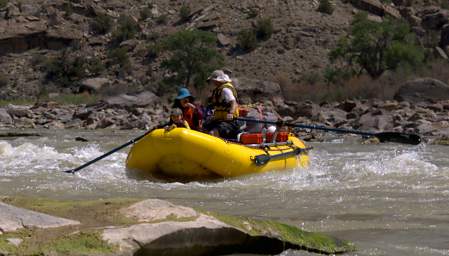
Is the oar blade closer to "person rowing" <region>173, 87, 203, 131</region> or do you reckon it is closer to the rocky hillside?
"person rowing" <region>173, 87, 203, 131</region>

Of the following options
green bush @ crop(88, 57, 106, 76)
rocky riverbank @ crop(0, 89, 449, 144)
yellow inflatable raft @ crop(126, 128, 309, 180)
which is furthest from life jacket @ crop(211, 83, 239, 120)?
green bush @ crop(88, 57, 106, 76)

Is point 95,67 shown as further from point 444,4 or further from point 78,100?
point 444,4

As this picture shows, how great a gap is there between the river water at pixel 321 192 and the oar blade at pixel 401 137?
0.34 metres

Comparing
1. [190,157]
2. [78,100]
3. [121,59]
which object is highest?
[190,157]

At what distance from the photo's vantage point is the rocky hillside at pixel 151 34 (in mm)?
42125

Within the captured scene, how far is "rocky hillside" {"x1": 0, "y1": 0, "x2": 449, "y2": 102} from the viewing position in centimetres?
4212

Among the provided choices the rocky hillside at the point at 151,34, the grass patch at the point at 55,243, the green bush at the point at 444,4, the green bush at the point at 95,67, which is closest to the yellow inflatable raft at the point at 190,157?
the grass patch at the point at 55,243

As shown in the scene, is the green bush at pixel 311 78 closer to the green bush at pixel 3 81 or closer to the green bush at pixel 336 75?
the green bush at pixel 336 75

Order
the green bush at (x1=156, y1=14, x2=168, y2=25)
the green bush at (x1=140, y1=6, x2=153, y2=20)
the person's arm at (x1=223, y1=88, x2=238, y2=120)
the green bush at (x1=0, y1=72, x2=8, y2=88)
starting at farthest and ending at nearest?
1. the green bush at (x1=140, y1=6, x2=153, y2=20)
2. the green bush at (x1=156, y1=14, x2=168, y2=25)
3. the green bush at (x1=0, y1=72, x2=8, y2=88)
4. the person's arm at (x1=223, y1=88, x2=238, y2=120)

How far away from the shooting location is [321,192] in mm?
7648

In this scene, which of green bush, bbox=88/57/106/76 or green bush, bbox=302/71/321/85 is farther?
green bush, bbox=88/57/106/76

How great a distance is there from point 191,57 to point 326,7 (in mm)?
12443

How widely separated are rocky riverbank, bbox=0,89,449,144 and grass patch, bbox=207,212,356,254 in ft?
40.0

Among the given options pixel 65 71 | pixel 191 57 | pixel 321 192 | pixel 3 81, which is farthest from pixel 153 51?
pixel 321 192
